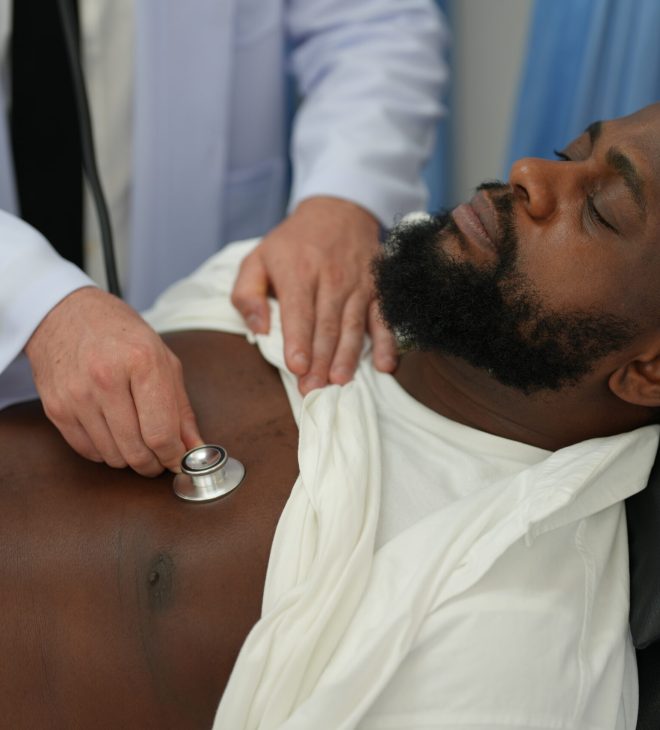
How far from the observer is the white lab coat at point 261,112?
1275mm

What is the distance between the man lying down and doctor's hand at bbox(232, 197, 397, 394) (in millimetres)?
51

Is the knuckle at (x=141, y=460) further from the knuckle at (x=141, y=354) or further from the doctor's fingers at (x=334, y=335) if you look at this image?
the doctor's fingers at (x=334, y=335)

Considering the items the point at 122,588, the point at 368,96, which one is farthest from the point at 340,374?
the point at 368,96

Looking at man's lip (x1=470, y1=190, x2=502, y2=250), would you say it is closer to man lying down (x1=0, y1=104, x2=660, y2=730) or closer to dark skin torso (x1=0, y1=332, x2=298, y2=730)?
man lying down (x1=0, y1=104, x2=660, y2=730)

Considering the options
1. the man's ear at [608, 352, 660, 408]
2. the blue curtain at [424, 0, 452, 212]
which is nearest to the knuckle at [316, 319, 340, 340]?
the man's ear at [608, 352, 660, 408]

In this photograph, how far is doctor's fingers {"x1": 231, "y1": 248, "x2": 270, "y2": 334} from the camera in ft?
3.43

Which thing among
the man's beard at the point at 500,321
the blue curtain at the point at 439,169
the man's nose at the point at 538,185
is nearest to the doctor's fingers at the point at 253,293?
the man's beard at the point at 500,321

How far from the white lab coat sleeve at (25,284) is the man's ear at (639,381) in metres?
0.62

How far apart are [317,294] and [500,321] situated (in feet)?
0.95

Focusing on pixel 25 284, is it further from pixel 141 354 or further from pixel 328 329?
pixel 328 329

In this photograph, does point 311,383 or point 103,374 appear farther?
point 311,383

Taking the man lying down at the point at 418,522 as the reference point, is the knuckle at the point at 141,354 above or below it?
above

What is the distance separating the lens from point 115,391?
80cm

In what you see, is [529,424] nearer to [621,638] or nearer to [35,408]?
[621,638]
